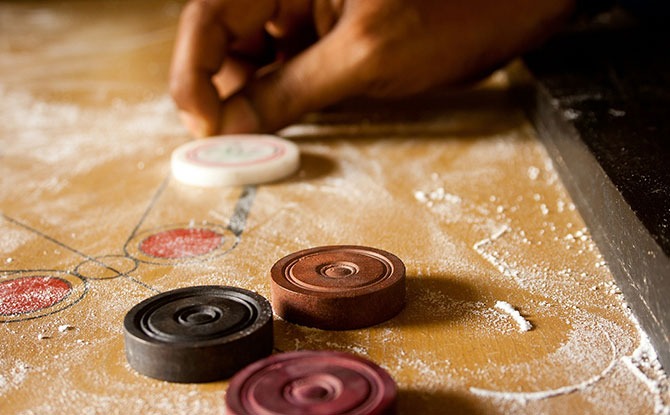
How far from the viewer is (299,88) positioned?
74.7 inches

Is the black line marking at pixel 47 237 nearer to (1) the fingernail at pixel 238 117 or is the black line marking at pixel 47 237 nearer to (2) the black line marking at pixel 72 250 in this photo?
(2) the black line marking at pixel 72 250

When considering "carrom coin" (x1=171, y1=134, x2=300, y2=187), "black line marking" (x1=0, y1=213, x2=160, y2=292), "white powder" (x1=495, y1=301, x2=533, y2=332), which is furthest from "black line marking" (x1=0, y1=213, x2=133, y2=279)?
"white powder" (x1=495, y1=301, x2=533, y2=332)

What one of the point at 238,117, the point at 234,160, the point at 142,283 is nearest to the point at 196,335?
the point at 142,283

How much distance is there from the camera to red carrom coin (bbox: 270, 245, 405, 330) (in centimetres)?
102

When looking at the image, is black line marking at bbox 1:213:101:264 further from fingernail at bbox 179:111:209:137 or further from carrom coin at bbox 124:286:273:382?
fingernail at bbox 179:111:209:137

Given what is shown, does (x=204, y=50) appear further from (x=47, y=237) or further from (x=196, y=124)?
(x=47, y=237)

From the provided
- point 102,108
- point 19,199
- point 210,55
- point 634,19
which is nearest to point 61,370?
point 19,199

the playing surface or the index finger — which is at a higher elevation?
the index finger

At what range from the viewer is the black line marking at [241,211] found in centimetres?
141

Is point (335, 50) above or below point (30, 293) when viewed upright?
above

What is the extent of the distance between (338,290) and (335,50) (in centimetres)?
94

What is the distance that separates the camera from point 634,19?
2.46 m

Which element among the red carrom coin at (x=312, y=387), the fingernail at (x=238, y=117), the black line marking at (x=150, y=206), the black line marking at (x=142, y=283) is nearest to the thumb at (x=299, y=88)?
the fingernail at (x=238, y=117)

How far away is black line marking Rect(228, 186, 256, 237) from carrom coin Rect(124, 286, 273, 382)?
0.39 meters
